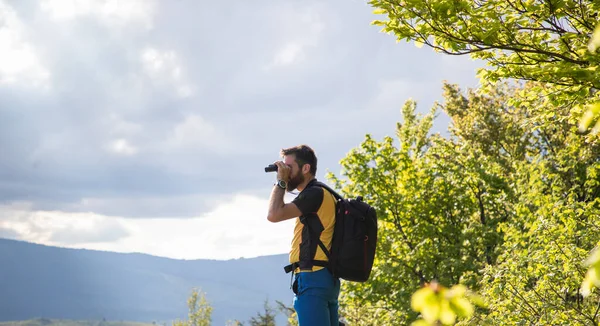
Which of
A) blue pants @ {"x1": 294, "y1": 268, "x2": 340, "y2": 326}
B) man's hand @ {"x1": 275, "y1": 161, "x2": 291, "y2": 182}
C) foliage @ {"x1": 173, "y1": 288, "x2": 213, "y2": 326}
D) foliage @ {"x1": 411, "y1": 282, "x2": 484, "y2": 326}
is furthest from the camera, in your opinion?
foliage @ {"x1": 173, "y1": 288, "x2": 213, "y2": 326}

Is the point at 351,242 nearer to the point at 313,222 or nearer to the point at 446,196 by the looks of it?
the point at 313,222

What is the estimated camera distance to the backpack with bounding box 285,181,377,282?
5.47 m

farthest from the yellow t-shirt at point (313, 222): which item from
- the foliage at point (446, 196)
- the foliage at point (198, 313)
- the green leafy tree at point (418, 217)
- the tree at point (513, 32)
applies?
the foliage at point (198, 313)

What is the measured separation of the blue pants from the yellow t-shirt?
87 millimetres

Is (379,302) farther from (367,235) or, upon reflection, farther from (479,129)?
(367,235)

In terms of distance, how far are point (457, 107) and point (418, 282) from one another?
536 inches

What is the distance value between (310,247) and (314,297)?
0.45 meters

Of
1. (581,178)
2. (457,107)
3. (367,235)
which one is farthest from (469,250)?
(367,235)

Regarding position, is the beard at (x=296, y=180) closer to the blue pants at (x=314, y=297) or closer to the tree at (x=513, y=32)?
the blue pants at (x=314, y=297)

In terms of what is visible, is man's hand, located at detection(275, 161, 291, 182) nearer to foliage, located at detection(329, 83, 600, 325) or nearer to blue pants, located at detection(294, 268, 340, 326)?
blue pants, located at detection(294, 268, 340, 326)

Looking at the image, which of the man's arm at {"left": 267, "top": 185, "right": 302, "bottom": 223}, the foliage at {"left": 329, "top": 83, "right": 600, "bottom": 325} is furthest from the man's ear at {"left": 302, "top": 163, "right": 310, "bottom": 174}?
the foliage at {"left": 329, "top": 83, "right": 600, "bottom": 325}

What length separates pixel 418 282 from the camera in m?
23.8

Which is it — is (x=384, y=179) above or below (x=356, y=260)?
above

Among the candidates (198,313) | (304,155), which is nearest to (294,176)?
(304,155)
